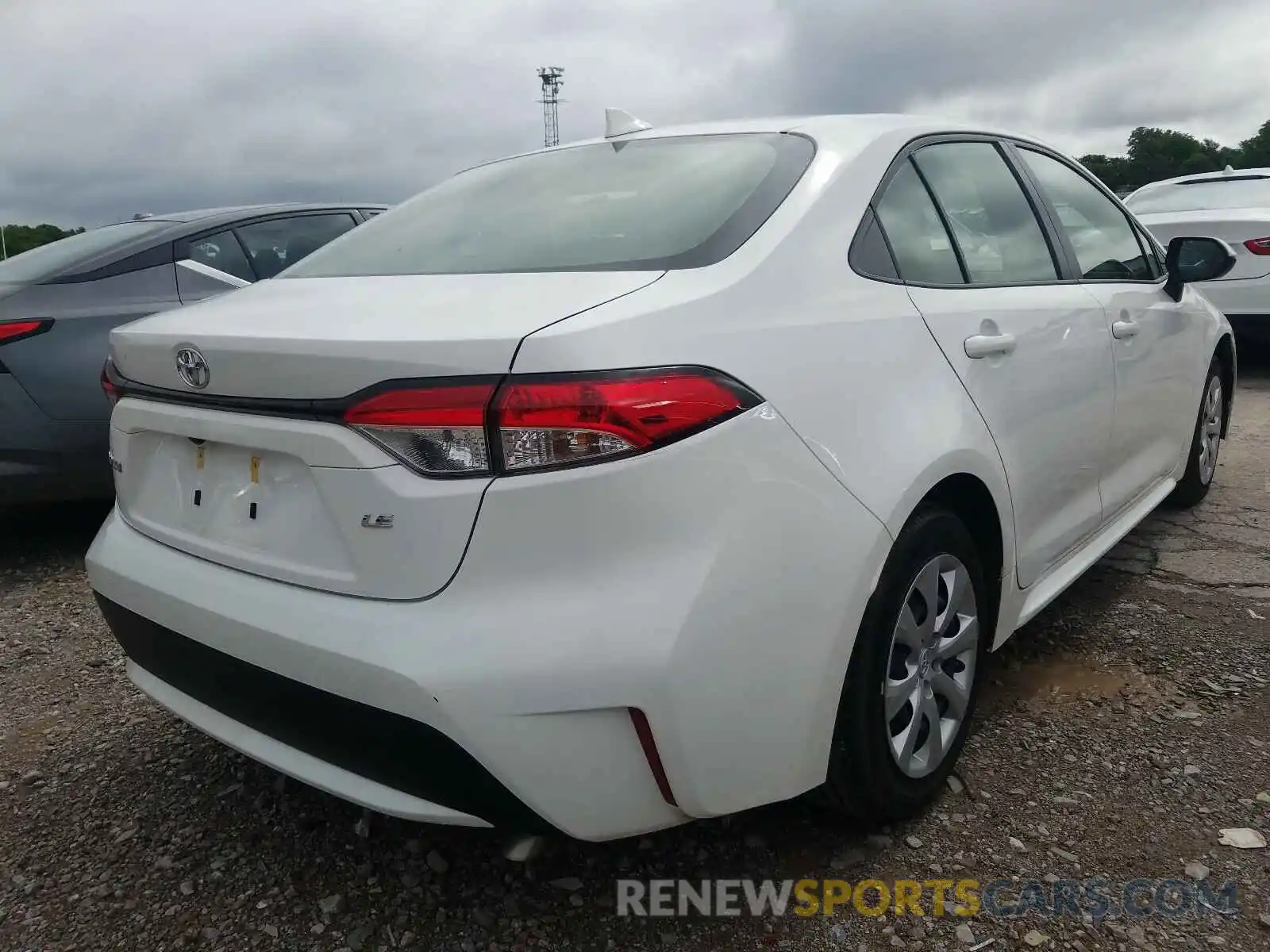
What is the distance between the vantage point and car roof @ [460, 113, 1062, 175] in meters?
2.21

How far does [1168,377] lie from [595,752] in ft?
8.92

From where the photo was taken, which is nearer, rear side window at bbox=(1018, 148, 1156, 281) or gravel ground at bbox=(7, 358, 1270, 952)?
gravel ground at bbox=(7, 358, 1270, 952)

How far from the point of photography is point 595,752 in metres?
1.54

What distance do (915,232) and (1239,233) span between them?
220 inches

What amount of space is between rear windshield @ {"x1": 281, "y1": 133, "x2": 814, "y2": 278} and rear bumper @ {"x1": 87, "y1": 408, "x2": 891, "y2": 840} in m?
0.45

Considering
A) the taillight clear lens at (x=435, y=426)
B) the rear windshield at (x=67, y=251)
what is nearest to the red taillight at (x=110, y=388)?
the taillight clear lens at (x=435, y=426)

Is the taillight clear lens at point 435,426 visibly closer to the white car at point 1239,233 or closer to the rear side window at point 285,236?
the rear side window at point 285,236

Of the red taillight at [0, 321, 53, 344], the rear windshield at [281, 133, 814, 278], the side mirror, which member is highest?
the rear windshield at [281, 133, 814, 278]

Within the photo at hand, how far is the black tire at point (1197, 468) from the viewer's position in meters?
3.94

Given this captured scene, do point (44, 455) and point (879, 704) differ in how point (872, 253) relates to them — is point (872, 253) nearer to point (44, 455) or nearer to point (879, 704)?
point (879, 704)

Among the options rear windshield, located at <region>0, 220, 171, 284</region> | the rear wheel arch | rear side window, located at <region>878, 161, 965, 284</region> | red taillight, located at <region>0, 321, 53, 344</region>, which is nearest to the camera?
rear side window, located at <region>878, 161, 965, 284</region>

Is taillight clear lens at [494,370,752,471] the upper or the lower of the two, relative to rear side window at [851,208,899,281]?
lower

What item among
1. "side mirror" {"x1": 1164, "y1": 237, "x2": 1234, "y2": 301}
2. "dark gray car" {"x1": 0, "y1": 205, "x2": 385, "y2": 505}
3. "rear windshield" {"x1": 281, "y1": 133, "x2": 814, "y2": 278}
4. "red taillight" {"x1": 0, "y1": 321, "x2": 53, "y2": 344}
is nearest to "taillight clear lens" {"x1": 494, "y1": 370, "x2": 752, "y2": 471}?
"rear windshield" {"x1": 281, "y1": 133, "x2": 814, "y2": 278}

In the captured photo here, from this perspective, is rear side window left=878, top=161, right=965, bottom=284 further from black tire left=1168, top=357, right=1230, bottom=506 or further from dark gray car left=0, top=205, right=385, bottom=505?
dark gray car left=0, top=205, right=385, bottom=505
